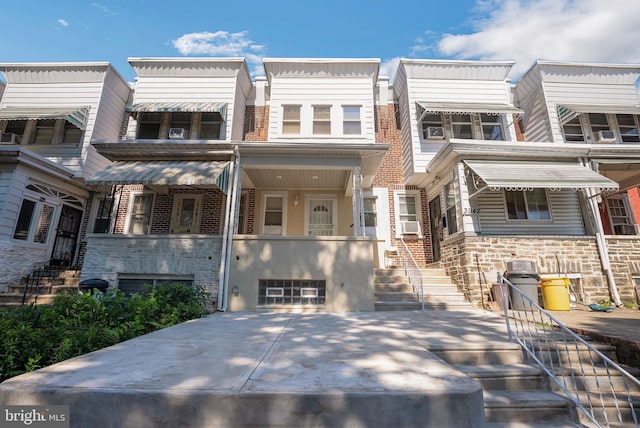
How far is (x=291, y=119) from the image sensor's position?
1119 cm

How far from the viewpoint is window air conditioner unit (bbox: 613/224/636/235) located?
11.2 metres

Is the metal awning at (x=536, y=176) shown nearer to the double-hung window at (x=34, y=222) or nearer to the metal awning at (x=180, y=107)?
the metal awning at (x=180, y=107)

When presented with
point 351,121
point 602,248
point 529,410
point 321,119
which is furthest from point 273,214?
point 602,248

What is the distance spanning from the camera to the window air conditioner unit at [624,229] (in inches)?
442

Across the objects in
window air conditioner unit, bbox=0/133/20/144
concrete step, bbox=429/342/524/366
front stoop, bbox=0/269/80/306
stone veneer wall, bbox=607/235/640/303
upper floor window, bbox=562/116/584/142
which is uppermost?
upper floor window, bbox=562/116/584/142

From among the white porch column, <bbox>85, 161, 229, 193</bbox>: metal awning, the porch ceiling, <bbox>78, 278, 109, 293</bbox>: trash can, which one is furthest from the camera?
the porch ceiling

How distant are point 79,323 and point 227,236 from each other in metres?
3.79

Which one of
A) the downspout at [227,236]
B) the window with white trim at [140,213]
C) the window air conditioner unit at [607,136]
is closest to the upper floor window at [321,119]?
the downspout at [227,236]

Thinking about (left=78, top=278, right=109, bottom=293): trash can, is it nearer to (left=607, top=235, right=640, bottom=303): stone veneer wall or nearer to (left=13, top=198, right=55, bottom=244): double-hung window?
(left=13, top=198, right=55, bottom=244): double-hung window

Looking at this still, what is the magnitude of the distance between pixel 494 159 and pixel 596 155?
128 inches

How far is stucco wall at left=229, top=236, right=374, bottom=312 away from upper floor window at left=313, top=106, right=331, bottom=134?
5084 millimetres

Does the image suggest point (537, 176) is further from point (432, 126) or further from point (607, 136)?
point (607, 136)

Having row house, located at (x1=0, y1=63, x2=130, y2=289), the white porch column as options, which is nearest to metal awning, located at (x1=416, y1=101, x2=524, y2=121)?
the white porch column

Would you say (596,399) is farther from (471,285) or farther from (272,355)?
(471,285)
